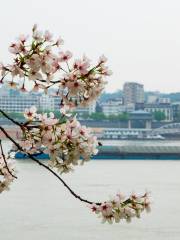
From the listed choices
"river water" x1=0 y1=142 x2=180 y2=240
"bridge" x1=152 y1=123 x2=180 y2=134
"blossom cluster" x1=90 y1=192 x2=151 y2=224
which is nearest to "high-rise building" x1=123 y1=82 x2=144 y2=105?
"bridge" x1=152 y1=123 x2=180 y2=134

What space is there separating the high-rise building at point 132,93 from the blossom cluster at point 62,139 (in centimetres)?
11738

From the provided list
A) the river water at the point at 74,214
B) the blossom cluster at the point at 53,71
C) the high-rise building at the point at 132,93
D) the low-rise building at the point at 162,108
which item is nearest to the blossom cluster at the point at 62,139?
the blossom cluster at the point at 53,71

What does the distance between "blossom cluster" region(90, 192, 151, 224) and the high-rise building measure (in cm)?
11730

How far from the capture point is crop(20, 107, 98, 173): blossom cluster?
1917 mm

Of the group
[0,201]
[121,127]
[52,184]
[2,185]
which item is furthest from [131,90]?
[2,185]

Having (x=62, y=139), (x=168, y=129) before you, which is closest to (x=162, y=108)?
(x=168, y=129)

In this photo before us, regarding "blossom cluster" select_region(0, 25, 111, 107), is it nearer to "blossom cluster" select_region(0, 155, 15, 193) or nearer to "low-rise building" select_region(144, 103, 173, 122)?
"blossom cluster" select_region(0, 155, 15, 193)

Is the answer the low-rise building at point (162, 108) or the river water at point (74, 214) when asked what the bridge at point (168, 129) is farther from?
the river water at point (74, 214)

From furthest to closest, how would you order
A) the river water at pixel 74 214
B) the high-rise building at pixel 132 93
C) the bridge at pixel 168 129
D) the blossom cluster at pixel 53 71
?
the high-rise building at pixel 132 93
the bridge at pixel 168 129
the river water at pixel 74 214
the blossom cluster at pixel 53 71

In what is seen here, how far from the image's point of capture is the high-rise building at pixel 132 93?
119688mm

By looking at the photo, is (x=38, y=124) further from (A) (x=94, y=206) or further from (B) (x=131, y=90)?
(B) (x=131, y=90)

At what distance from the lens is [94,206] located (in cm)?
204

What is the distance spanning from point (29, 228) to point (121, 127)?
243 ft

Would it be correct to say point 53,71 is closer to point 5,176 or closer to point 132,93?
point 5,176
